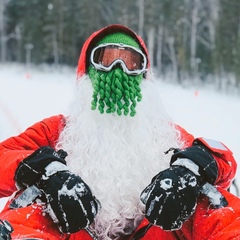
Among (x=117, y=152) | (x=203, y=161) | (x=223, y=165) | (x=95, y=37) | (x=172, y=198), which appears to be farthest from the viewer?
(x=95, y=37)

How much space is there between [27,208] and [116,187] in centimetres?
40

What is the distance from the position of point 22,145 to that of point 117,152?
1.47 feet

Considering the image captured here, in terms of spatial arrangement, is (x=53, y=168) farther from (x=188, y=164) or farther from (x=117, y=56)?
(x=117, y=56)

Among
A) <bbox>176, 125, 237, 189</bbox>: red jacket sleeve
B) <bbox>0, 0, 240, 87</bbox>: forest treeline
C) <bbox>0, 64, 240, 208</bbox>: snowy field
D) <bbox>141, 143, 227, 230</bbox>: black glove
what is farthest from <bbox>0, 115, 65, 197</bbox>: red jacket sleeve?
<bbox>0, 0, 240, 87</bbox>: forest treeline

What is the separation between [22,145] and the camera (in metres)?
2.05

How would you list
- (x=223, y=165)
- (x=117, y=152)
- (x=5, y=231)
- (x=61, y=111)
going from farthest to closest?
(x=61, y=111) → (x=117, y=152) → (x=223, y=165) → (x=5, y=231)

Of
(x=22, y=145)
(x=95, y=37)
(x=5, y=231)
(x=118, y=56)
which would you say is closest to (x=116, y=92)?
(x=118, y=56)

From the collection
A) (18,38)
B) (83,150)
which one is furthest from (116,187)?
(18,38)

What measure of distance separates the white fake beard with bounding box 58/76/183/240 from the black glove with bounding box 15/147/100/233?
8.0 inches

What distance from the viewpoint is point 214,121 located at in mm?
10406

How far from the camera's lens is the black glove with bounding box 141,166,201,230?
166cm

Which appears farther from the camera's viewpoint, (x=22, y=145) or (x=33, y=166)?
(x=22, y=145)

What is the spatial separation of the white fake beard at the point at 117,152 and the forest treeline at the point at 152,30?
68.7 ft

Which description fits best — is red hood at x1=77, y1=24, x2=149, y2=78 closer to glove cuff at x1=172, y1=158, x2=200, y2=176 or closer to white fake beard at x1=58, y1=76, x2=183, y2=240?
white fake beard at x1=58, y1=76, x2=183, y2=240
